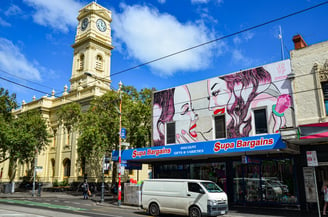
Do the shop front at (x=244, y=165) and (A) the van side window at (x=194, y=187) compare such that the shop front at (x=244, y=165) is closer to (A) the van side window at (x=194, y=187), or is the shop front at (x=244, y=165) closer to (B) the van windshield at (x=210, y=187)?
(B) the van windshield at (x=210, y=187)

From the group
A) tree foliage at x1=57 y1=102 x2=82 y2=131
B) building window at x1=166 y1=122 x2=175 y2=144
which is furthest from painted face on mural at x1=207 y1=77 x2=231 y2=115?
tree foliage at x1=57 y1=102 x2=82 y2=131

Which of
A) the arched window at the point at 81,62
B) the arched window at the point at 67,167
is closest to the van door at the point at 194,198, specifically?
the arched window at the point at 67,167

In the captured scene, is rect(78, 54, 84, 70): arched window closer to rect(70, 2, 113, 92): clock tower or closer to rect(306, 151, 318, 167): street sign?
rect(70, 2, 113, 92): clock tower

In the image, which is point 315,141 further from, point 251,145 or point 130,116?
point 130,116

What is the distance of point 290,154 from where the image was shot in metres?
17.0

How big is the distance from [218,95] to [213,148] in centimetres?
450

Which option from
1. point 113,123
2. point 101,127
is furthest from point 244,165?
point 101,127

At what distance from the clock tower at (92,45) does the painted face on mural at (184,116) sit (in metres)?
24.9

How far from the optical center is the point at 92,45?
46062mm

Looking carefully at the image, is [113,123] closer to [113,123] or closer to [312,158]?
[113,123]

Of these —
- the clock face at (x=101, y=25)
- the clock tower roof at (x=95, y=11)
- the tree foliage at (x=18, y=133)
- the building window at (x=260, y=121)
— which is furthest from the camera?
the clock tower roof at (x=95, y=11)

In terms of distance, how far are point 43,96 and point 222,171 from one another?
3422cm

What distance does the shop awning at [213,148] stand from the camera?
50.2 ft

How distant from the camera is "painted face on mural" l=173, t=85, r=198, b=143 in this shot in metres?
21.2
